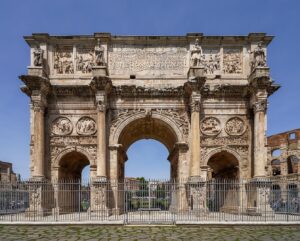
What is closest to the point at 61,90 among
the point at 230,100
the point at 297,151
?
the point at 230,100

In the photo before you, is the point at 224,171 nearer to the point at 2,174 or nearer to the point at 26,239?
the point at 26,239

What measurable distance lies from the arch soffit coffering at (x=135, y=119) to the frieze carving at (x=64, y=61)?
3.64 m

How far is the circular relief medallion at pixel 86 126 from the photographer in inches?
617

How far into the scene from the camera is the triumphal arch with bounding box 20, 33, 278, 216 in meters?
14.8

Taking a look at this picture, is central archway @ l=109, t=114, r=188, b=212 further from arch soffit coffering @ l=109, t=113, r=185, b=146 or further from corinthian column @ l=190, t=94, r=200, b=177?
corinthian column @ l=190, t=94, r=200, b=177

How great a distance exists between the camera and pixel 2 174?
37500mm

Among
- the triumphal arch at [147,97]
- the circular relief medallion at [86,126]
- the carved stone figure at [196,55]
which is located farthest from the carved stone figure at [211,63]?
the circular relief medallion at [86,126]

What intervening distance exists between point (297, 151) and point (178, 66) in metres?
17.6

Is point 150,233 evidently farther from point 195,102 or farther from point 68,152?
point 68,152

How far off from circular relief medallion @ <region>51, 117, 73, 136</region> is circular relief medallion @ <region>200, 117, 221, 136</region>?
20.9 ft

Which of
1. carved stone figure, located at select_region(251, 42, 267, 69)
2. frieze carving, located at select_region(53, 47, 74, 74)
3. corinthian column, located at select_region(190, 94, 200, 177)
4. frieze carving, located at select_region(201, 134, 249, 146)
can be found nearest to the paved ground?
corinthian column, located at select_region(190, 94, 200, 177)

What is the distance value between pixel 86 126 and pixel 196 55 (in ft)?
20.3

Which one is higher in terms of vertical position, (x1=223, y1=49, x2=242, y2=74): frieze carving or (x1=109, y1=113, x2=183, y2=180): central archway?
(x1=223, y1=49, x2=242, y2=74): frieze carving

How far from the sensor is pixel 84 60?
16.1 metres
